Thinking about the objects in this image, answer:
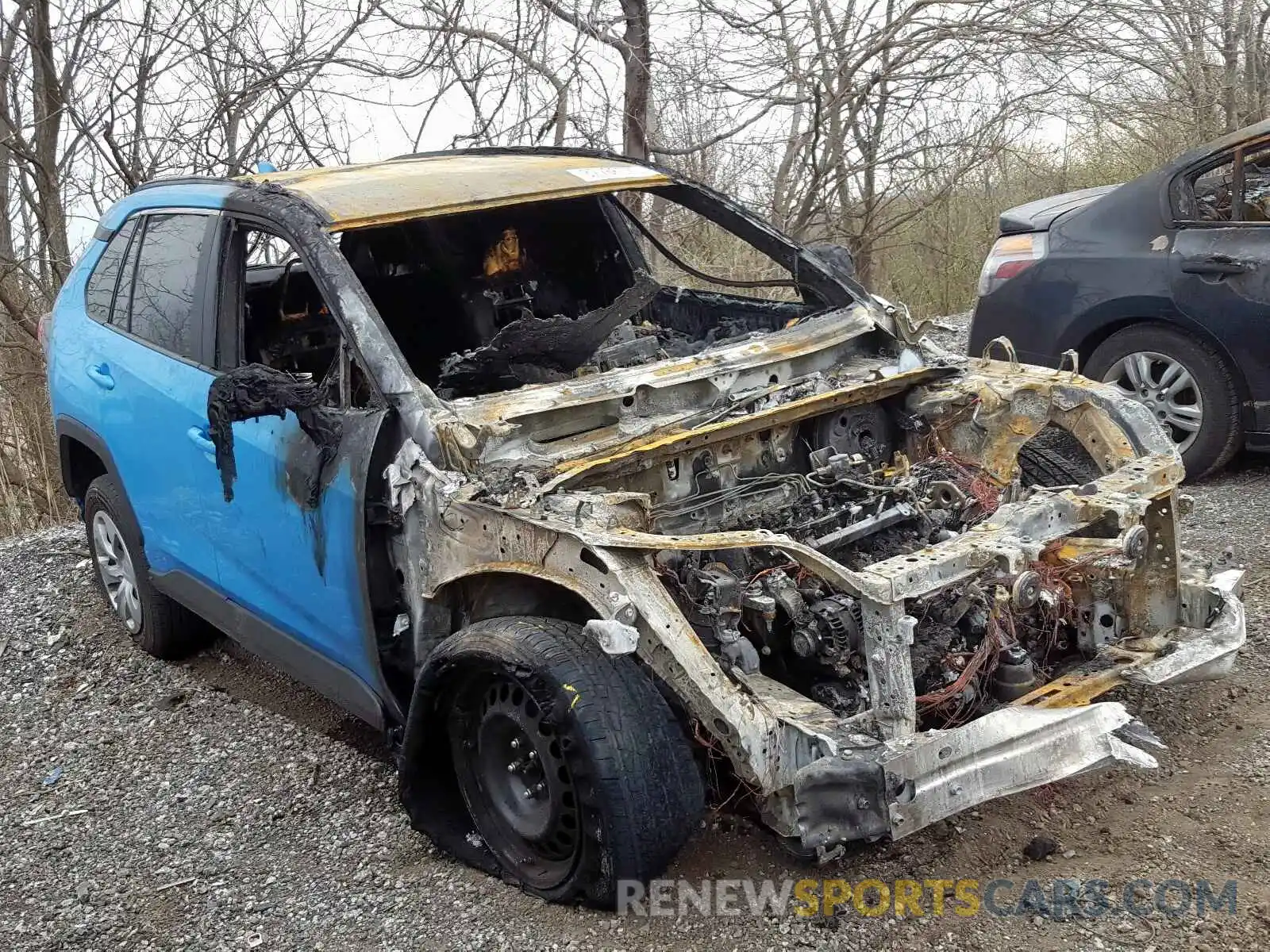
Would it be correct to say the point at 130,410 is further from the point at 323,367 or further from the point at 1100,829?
the point at 1100,829

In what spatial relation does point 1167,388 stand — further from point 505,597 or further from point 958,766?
point 505,597

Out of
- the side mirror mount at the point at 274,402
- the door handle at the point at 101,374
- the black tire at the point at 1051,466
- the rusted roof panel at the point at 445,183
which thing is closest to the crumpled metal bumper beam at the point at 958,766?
the black tire at the point at 1051,466

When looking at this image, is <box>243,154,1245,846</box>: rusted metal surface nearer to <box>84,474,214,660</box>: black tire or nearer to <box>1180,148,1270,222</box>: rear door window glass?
<box>84,474,214,660</box>: black tire

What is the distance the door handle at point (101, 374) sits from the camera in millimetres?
4496

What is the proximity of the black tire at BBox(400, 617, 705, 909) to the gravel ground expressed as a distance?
119mm

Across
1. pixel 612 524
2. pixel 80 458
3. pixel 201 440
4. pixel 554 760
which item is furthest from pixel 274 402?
pixel 80 458

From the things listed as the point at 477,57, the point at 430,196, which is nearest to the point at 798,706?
the point at 430,196

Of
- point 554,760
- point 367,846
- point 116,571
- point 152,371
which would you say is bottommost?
point 367,846

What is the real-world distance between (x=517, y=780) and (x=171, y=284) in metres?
2.30

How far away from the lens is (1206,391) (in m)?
5.62

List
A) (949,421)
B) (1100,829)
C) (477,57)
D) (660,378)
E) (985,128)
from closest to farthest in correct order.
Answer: (1100,829) < (660,378) < (949,421) < (477,57) < (985,128)

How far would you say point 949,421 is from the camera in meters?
4.14

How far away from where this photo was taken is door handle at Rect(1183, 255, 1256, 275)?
545 centimetres

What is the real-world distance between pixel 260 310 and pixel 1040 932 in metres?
3.64
